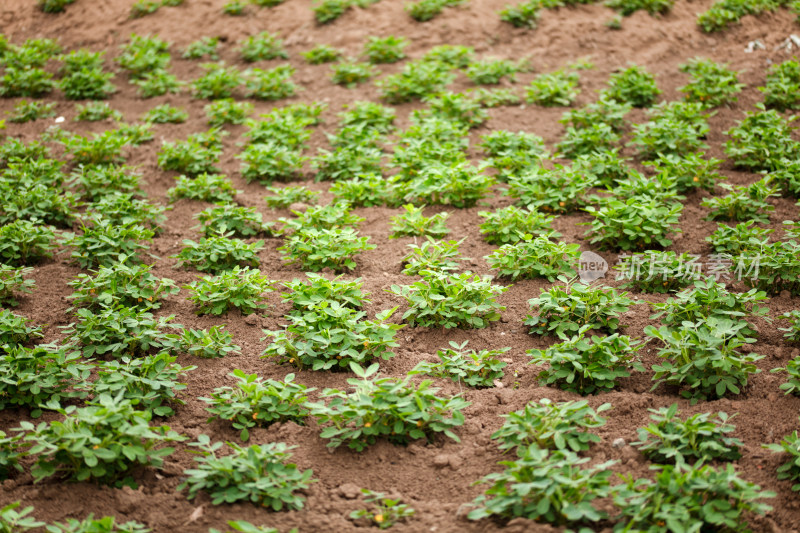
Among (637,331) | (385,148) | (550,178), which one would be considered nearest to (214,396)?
(637,331)

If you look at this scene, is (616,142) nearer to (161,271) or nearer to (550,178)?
(550,178)

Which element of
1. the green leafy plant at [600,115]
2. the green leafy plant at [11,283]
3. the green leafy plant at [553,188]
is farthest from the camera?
the green leafy plant at [600,115]

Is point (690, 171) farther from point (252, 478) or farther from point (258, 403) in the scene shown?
point (252, 478)

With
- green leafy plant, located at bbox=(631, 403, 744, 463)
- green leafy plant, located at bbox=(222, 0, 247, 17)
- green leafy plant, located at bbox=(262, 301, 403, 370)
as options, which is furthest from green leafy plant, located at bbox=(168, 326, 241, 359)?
green leafy plant, located at bbox=(222, 0, 247, 17)

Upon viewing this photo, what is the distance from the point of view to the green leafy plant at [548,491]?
2672 mm

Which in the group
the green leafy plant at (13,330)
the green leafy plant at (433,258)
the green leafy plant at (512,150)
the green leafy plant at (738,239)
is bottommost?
the green leafy plant at (738,239)

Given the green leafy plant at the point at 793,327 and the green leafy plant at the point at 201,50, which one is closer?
the green leafy plant at the point at 793,327

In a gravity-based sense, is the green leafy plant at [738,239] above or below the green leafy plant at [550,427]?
below

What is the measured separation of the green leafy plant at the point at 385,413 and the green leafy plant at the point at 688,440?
91cm

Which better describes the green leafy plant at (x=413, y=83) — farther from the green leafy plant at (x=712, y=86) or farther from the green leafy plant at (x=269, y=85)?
the green leafy plant at (x=712, y=86)

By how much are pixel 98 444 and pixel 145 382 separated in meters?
0.50

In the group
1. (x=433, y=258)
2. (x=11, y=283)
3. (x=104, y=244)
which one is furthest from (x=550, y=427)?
(x=11, y=283)

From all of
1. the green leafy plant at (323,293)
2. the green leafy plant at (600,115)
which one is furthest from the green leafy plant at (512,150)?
the green leafy plant at (323,293)

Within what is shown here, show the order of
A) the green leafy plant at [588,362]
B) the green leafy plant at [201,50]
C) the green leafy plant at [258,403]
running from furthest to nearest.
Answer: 1. the green leafy plant at [201,50]
2. the green leafy plant at [588,362]
3. the green leafy plant at [258,403]
